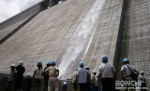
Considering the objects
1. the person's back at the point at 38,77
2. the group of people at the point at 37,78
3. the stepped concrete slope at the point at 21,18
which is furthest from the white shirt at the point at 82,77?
the stepped concrete slope at the point at 21,18

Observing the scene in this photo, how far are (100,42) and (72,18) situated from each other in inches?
308

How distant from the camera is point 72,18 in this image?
20.8m

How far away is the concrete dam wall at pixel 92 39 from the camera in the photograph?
11977 mm

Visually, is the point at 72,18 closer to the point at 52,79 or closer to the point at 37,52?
the point at 37,52

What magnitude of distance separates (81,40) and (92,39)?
4.85 ft

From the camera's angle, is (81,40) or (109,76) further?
(81,40)

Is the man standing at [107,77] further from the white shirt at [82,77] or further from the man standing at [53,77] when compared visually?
the man standing at [53,77]

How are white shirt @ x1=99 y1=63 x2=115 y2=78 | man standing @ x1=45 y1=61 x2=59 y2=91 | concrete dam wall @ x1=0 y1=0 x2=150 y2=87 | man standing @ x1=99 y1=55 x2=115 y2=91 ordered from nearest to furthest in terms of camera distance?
man standing @ x1=99 y1=55 x2=115 y2=91
white shirt @ x1=99 y1=63 x2=115 y2=78
man standing @ x1=45 y1=61 x2=59 y2=91
concrete dam wall @ x1=0 y1=0 x2=150 y2=87

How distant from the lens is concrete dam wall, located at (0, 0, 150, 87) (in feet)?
39.3

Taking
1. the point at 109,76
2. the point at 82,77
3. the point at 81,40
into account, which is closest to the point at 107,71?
the point at 109,76

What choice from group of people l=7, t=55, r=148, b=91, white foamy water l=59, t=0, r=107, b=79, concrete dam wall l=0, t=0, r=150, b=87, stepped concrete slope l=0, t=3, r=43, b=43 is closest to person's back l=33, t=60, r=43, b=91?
group of people l=7, t=55, r=148, b=91

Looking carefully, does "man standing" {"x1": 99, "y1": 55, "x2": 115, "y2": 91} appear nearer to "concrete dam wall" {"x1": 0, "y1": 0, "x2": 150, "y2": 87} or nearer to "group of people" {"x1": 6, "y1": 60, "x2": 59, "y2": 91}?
"group of people" {"x1": 6, "y1": 60, "x2": 59, "y2": 91}

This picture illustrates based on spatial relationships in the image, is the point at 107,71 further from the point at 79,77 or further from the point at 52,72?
the point at 52,72

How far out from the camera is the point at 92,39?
14.4 metres
